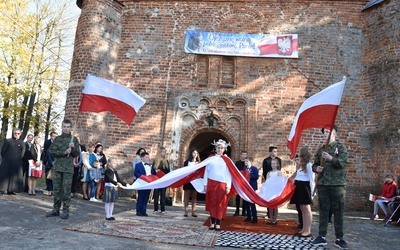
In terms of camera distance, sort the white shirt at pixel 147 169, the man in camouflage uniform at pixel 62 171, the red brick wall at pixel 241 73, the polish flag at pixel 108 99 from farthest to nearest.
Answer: the red brick wall at pixel 241 73 → the white shirt at pixel 147 169 → the polish flag at pixel 108 99 → the man in camouflage uniform at pixel 62 171

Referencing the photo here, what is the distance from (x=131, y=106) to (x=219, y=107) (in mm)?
5471

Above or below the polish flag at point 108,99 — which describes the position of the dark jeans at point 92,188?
below

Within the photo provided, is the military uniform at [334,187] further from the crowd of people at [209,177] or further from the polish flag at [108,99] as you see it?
the polish flag at [108,99]

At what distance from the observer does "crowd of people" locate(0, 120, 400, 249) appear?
557cm

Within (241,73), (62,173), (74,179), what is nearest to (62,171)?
(62,173)

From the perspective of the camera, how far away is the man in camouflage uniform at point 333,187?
546 cm

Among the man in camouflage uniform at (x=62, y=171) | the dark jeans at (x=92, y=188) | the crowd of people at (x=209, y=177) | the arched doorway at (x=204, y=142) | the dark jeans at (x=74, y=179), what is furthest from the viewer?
the arched doorway at (x=204, y=142)

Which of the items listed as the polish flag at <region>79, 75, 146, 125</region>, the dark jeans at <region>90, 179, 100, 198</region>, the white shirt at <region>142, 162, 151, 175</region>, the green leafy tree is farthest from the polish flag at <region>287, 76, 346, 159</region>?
the green leafy tree

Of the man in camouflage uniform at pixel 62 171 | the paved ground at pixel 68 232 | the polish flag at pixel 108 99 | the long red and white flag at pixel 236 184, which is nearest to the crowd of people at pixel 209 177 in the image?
the man in camouflage uniform at pixel 62 171

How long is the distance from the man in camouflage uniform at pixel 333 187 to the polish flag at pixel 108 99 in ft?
13.1

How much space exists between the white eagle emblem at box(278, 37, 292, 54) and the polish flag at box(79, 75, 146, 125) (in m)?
7.03

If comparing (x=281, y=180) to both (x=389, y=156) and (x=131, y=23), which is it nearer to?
(x=389, y=156)

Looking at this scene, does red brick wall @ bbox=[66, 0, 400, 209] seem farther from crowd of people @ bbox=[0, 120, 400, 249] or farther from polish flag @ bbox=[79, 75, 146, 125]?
polish flag @ bbox=[79, 75, 146, 125]

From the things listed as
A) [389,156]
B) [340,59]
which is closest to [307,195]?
[389,156]
